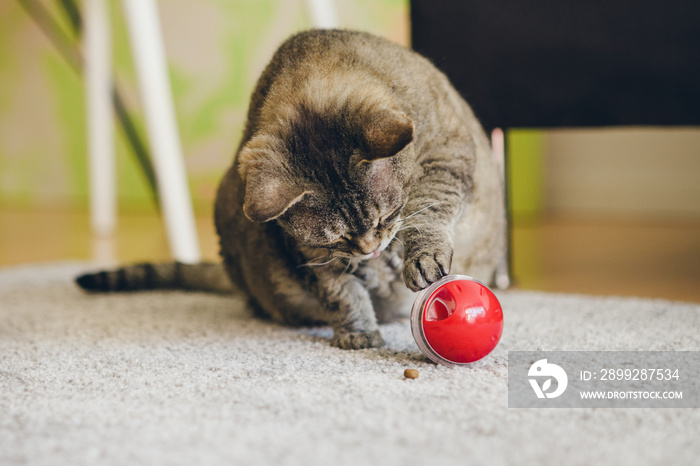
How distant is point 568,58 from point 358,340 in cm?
90

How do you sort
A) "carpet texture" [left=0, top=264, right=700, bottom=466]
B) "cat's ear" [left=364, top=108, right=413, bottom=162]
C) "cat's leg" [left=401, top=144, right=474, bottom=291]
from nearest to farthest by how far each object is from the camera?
1. "carpet texture" [left=0, top=264, right=700, bottom=466]
2. "cat's ear" [left=364, top=108, right=413, bottom=162]
3. "cat's leg" [left=401, top=144, right=474, bottom=291]

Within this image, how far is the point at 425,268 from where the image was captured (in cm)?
102

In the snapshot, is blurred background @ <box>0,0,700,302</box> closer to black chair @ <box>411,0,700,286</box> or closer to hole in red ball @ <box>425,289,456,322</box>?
black chair @ <box>411,0,700,286</box>

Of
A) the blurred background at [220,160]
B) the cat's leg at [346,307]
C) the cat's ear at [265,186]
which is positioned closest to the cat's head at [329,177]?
the cat's ear at [265,186]

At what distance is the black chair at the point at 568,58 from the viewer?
4.74ft

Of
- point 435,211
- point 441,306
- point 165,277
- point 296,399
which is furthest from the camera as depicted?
point 165,277

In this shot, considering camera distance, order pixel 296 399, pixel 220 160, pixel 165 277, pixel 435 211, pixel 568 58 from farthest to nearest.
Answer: pixel 220 160, pixel 165 277, pixel 568 58, pixel 435 211, pixel 296 399

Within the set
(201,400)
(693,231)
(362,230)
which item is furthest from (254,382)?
(693,231)

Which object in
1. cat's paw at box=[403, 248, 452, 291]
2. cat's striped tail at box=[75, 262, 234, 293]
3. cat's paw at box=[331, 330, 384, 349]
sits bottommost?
cat's striped tail at box=[75, 262, 234, 293]

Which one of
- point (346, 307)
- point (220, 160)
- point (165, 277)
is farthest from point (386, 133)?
point (220, 160)

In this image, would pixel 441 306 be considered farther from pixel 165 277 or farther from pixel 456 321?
pixel 165 277

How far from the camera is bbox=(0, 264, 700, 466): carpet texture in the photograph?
2.32 feet

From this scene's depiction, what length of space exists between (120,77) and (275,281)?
2.70 m

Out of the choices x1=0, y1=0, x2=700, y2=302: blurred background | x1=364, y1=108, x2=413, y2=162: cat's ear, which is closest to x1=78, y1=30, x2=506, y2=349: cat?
x1=364, y1=108, x2=413, y2=162: cat's ear
